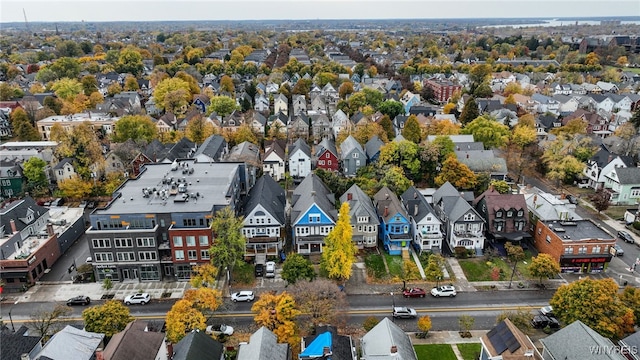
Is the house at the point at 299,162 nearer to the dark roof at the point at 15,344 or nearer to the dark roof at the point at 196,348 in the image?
the dark roof at the point at 196,348

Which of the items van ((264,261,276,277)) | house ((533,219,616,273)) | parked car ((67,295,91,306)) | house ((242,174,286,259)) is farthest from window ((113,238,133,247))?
house ((533,219,616,273))

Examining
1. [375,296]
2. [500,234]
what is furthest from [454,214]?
[375,296]

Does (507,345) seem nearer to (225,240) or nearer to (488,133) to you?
(225,240)

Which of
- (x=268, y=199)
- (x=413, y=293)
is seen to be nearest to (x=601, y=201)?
(x=413, y=293)

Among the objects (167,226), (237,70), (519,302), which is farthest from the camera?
(237,70)

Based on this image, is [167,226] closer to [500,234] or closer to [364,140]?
[500,234]
